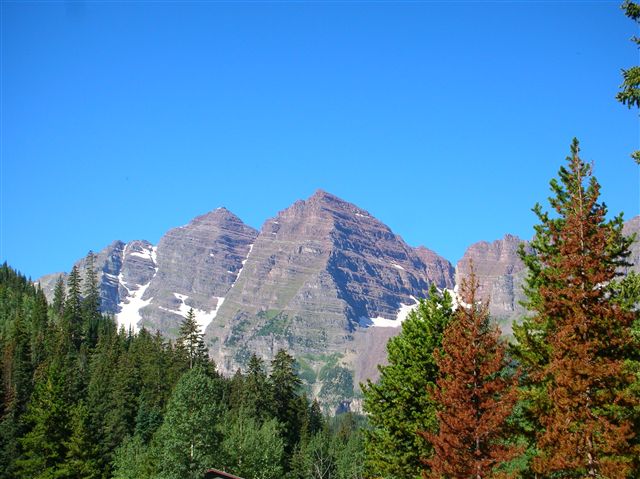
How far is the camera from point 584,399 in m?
23.9

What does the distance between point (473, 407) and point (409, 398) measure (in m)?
9.03

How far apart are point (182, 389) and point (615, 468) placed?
42.2 m

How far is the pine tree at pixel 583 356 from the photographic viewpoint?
23500mm

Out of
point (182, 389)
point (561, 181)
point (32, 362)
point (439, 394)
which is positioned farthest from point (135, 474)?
point (32, 362)

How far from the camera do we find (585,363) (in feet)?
79.1

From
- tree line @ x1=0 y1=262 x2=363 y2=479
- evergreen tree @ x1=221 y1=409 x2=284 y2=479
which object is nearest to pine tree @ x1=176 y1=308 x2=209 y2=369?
tree line @ x1=0 y1=262 x2=363 y2=479

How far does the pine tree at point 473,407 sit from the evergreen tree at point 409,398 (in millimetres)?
6263

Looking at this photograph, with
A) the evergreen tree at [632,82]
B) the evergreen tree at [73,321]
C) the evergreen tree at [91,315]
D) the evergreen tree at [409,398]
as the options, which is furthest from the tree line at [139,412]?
the evergreen tree at [632,82]

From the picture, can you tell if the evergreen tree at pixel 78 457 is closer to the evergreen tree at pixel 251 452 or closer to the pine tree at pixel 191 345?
the evergreen tree at pixel 251 452

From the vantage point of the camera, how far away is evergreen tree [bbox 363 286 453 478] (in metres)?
34.7

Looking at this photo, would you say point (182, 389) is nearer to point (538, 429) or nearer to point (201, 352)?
point (538, 429)

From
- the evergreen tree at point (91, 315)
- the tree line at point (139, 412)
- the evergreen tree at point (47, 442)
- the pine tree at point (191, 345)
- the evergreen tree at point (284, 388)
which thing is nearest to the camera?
the tree line at point (139, 412)

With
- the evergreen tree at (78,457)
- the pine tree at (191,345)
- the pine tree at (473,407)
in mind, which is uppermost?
the pine tree at (191,345)

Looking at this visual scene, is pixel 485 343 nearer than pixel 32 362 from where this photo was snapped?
Yes
